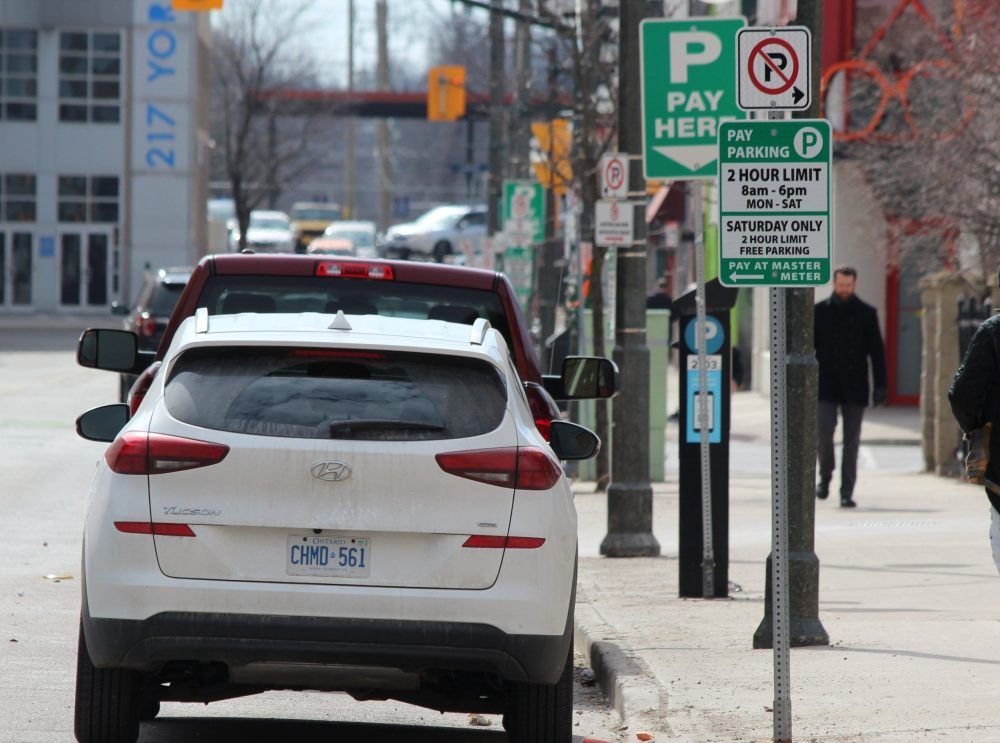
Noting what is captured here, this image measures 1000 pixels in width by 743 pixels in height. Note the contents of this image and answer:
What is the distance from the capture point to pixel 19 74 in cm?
5666

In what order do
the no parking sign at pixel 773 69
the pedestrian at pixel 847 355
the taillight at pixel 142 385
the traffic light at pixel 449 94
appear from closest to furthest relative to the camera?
the no parking sign at pixel 773 69
the taillight at pixel 142 385
the pedestrian at pixel 847 355
the traffic light at pixel 449 94

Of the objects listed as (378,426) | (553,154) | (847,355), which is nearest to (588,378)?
(378,426)

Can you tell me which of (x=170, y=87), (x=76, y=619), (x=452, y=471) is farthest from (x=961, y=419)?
(x=170, y=87)

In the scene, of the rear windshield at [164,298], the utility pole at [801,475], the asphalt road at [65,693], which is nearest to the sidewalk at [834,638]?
the utility pole at [801,475]

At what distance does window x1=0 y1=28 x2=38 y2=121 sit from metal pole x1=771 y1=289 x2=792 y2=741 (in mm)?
53131

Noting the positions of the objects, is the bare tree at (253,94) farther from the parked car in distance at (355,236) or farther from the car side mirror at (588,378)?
the car side mirror at (588,378)

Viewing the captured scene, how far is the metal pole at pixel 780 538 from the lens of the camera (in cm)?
631

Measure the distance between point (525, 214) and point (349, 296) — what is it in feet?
58.9

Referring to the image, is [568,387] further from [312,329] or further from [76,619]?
[76,619]

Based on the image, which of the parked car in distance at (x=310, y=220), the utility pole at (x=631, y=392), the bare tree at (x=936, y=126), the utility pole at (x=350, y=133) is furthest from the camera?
the utility pole at (x=350, y=133)

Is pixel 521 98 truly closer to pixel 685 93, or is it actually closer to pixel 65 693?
pixel 685 93

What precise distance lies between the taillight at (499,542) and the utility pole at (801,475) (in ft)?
8.87

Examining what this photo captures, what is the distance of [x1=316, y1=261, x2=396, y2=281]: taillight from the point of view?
7805 millimetres

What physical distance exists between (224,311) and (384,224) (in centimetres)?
7660
